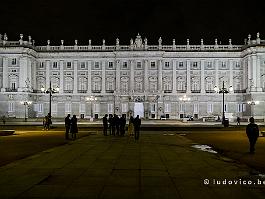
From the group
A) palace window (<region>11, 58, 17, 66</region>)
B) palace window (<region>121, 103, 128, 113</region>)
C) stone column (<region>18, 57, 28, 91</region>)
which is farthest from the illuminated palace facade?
palace window (<region>11, 58, 17, 66</region>)

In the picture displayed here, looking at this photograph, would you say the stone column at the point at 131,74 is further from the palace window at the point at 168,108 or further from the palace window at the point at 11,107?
the palace window at the point at 11,107

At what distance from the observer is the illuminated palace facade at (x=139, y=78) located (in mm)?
100812

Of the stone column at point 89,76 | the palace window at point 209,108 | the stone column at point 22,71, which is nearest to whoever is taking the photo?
the stone column at point 22,71

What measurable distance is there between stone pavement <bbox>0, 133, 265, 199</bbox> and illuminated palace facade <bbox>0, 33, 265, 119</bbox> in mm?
79248

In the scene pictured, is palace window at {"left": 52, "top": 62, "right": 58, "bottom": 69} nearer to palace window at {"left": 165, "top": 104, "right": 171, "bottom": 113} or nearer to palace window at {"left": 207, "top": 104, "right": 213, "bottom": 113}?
palace window at {"left": 165, "top": 104, "right": 171, "bottom": 113}

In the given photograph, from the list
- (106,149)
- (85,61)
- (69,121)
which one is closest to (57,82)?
(85,61)

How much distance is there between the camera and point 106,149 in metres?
25.0

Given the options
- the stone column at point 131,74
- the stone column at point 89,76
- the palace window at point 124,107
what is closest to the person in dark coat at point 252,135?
the palace window at point 124,107

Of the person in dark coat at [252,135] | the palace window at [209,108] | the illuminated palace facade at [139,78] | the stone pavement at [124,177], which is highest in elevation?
the illuminated palace facade at [139,78]

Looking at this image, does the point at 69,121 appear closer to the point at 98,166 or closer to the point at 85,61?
the point at 98,166

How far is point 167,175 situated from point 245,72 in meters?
88.3

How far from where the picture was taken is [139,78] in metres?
102

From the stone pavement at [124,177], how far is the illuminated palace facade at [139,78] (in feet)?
260

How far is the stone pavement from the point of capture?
1211cm
